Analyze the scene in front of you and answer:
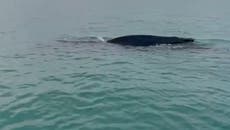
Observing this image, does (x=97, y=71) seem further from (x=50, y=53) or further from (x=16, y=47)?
(x=16, y=47)

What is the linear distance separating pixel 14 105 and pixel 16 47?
917cm

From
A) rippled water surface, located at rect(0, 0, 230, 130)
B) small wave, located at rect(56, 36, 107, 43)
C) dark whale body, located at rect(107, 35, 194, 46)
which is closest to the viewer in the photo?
rippled water surface, located at rect(0, 0, 230, 130)

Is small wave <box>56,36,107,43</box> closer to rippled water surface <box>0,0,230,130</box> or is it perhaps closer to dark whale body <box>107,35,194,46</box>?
rippled water surface <box>0,0,230,130</box>

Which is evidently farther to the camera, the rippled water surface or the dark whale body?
the dark whale body

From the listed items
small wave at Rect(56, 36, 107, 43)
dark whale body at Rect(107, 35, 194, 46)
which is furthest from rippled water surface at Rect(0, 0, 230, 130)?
dark whale body at Rect(107, 35, 194, 46)

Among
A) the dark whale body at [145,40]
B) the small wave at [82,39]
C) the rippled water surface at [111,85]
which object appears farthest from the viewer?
the small wave at [82,39]

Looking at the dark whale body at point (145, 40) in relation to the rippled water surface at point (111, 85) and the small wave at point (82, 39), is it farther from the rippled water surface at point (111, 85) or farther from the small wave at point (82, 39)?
the small wave at point (82, 39)

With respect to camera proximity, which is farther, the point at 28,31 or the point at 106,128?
the point at 28,31

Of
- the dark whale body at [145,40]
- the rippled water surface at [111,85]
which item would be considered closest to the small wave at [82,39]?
the rippled water surface at [111,85]

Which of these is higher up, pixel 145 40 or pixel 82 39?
pixel 145 40

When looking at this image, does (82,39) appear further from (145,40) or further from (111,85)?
(111,85)

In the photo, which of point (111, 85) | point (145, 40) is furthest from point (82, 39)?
point (111, 85)

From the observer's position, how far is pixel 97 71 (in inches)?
580

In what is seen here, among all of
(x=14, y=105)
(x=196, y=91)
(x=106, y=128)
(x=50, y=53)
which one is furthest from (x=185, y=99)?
(x=50, y=53)
